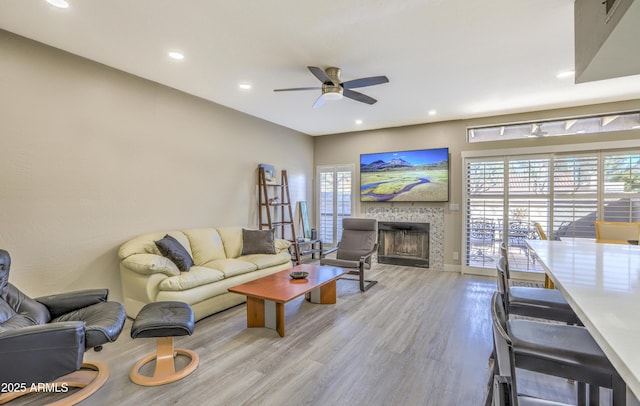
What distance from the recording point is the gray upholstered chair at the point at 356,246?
4.69 m

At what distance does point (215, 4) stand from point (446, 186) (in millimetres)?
4817

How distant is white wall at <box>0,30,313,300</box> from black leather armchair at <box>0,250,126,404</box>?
727 mm

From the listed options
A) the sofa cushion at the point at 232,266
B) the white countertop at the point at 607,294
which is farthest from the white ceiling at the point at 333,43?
the sofa cushion at the point at 232,266

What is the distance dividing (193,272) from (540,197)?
17.7 ft

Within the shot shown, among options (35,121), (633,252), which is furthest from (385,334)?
(35,121)

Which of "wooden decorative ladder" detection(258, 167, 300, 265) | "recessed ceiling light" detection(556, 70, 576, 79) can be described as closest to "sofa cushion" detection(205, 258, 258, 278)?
"wooden decorative ladder" detection(258, 167, 300, 265)

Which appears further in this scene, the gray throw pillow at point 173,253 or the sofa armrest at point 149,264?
the gray throw pillow at point 173,253

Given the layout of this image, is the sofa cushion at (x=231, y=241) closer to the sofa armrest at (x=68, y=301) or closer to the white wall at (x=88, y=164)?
the white wall at (x=88, y=164)

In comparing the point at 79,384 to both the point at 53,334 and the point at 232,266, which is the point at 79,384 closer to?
the point at 53,334

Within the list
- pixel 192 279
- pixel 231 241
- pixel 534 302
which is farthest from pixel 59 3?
pixel 534 302

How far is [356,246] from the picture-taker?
5219mm

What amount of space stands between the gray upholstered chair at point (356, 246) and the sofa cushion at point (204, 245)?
1.57 meters

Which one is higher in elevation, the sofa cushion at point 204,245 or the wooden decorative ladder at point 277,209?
the wooden decorative ladder at point 277,209

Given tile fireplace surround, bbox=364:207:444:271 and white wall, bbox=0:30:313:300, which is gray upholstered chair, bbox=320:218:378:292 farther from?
white wall, bbox=0:30:313:300
